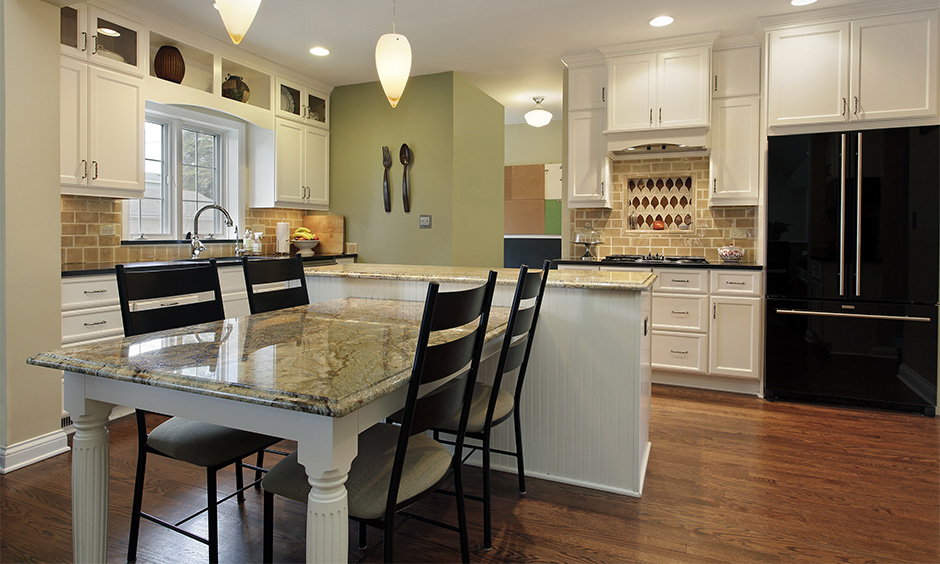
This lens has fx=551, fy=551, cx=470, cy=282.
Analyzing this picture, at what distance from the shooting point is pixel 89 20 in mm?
3252

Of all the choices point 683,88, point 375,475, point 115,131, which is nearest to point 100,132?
point 115,131

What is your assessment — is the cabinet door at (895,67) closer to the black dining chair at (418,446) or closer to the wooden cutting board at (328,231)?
the black dining chair at (418,446)

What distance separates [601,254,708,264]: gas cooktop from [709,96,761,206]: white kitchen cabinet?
461mm

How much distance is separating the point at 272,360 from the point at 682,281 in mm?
3315

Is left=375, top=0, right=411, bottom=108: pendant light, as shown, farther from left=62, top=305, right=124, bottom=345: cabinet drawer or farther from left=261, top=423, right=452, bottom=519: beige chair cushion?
left=62, top=305, right=124, bottom=345: cabinet drawer

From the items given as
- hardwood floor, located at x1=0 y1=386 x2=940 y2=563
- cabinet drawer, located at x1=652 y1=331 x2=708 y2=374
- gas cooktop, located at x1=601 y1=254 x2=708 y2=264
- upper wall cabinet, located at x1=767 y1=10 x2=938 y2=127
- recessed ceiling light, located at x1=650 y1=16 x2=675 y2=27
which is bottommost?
hardwood floor, located at x1=0 y1=386 x2=940 y2=563

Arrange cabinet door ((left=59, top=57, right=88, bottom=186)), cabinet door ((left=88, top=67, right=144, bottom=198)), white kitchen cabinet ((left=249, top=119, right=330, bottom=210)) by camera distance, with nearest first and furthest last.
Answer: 1. cabinet door ((left=59, top=57, right=88, bottom=186))
2. cabinet door ((left=88, top=67, right=144, bottom=198))
3. white kitchen cabinet ((left=249, top=119, right=330, bottom=210))

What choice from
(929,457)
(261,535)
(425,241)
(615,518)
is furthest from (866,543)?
(425,241)

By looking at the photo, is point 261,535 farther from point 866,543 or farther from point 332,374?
point 866,543

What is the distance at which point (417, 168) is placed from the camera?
5035mm

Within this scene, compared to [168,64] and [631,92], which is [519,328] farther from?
[168,64]

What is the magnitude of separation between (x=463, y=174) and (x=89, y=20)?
9.62 feet

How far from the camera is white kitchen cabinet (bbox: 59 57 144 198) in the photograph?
10.4 ft

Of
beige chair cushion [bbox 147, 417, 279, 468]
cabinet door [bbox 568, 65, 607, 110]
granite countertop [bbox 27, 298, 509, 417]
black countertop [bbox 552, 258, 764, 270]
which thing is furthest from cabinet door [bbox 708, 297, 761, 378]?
beige chair cushion [bbox 147, 417, 279, 468]
